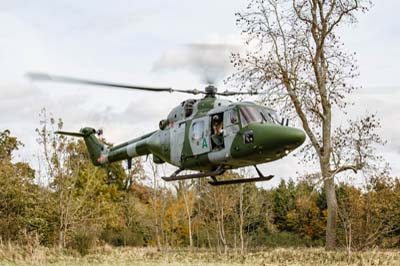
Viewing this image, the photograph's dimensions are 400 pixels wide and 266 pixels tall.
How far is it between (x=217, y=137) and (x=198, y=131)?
0.50m

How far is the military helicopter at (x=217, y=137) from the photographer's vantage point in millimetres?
11188

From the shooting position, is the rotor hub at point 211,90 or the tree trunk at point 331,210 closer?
the rotor hub at point 211,90

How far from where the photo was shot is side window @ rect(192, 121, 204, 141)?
1221cm

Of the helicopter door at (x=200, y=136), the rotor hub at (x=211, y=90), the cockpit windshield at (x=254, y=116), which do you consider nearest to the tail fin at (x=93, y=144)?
the rotor hub at (x=211, y=90)

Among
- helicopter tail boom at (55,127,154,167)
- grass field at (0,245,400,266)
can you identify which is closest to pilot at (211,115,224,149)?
helicopter tail boom at (55,127,154,167)

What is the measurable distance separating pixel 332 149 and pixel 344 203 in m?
3.47

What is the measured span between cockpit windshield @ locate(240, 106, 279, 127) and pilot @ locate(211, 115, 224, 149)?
1.85ft

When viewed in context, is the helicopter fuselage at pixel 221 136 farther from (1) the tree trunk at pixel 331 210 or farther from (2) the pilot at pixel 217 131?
(1) the tree trunk at pixel 331 210

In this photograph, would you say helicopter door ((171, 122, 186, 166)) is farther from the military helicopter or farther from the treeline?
the treeline

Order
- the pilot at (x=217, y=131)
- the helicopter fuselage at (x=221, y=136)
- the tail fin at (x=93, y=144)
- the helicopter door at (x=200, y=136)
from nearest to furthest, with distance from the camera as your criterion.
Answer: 1. the helicopter fuselage at (x=221, y=136)
2. the pilot at (x=217, y=131)
3. the helicopter door at (x=200, y=136)
4. the tail fin at (x=93, y=144)

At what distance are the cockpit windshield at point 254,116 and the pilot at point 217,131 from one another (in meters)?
0.56

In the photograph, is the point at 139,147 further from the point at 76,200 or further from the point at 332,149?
the point at 76,200

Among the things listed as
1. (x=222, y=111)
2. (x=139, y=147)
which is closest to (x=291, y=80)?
(x=139, y=147)

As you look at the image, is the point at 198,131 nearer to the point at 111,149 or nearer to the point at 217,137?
the point at 217,137
